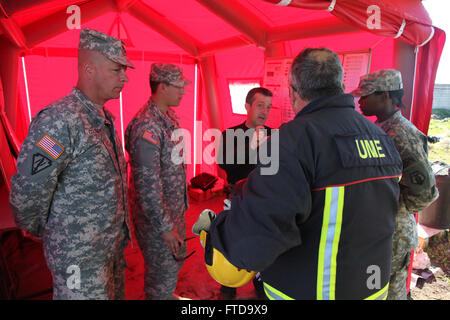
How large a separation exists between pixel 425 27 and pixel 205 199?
14.3 ft

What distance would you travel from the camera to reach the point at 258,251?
0.95 metres

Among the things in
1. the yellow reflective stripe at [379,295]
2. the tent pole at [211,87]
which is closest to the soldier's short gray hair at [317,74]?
the yellow reflective stripe at [379,295]

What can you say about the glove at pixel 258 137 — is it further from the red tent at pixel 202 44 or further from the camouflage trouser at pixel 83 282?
the camouflage trouser at pixel 83 282

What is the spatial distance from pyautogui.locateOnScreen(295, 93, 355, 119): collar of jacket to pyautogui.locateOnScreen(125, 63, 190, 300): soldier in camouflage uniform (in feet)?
4.08

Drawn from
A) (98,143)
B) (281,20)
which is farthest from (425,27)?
(98,143)

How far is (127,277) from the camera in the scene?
10.2ft

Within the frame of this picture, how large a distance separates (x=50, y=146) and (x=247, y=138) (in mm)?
1767

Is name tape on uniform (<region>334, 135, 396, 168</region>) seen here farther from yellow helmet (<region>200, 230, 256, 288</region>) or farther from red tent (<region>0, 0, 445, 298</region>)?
red tent (<region>0, 0, 445, 298</region>)

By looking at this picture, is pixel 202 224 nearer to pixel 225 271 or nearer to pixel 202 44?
pixel 225 271

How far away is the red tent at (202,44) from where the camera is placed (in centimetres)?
223

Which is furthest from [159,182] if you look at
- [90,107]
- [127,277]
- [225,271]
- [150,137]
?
[127,277]

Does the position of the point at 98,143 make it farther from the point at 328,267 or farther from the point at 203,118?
the point at 203,118

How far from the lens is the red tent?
2.23 meters

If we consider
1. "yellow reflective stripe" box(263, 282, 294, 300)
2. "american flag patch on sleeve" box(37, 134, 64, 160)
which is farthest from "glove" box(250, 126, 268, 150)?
"american flag patch on sleeve" box(37, 134, 64, 160)
